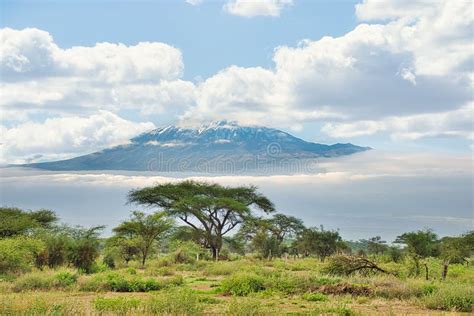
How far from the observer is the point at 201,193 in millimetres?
61719

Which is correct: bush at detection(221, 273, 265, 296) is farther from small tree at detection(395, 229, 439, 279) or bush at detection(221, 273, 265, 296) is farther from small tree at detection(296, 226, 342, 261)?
small tree at detection(296, 226, 342, 261)

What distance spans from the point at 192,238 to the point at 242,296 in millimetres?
38193

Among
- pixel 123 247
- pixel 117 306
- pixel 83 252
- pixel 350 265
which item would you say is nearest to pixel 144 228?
pixel 123 247

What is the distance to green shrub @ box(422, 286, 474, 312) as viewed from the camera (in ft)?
59.6

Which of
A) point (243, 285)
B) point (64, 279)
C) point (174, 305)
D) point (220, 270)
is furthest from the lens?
point (220, 270)

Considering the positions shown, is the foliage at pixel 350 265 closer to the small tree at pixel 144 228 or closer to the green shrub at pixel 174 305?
the green shrub at pixel 174 305

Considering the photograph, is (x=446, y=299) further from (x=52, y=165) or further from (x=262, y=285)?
(x=52, y=165)

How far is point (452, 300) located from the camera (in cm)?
1842

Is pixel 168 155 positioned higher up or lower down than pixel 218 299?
higher up

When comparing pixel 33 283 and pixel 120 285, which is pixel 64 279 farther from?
pixel 120 285

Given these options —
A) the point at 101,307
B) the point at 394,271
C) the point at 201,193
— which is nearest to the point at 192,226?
the point at 201,193

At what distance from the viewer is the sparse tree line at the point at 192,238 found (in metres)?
30.1

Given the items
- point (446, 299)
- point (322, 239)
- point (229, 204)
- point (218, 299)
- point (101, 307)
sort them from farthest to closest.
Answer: point (322, 239) → point (229, 204) → point (218, 299) → point (446, 299) → point (101, 307)

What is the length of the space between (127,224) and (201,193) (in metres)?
16.8
